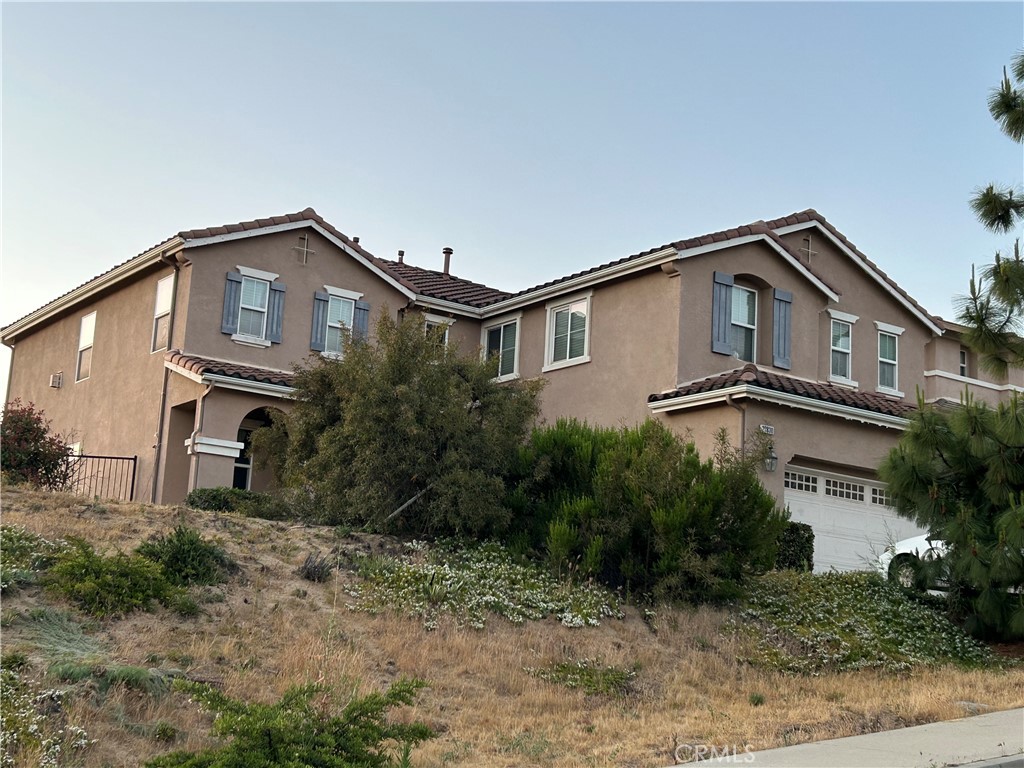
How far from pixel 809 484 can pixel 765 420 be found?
1657mm

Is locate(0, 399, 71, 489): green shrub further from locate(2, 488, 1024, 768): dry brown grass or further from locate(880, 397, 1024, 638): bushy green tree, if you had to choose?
locate(880, 397, 1024, 638): bushy green tree

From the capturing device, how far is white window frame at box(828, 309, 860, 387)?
78.5 ft

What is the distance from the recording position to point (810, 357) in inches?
920

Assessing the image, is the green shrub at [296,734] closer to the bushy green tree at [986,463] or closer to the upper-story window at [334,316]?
the bushy green tree at [986,463]

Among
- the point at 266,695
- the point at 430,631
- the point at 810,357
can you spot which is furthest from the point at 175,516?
the point at 810,357

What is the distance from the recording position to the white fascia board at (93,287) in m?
22.8

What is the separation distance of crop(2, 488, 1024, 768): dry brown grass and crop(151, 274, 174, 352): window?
8.48 meters

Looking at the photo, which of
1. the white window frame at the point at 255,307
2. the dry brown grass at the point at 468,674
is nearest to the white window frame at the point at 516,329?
the white window frame at the point at 255,307

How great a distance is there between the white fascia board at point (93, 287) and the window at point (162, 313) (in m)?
0.49

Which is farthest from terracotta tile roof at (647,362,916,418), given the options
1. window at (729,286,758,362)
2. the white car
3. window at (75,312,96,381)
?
window at (75,312,96,381)

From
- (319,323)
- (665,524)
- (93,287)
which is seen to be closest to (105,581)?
(665,524)

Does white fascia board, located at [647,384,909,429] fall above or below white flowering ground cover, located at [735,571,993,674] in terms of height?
above

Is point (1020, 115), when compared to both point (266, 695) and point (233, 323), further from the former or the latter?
point (233, 323)

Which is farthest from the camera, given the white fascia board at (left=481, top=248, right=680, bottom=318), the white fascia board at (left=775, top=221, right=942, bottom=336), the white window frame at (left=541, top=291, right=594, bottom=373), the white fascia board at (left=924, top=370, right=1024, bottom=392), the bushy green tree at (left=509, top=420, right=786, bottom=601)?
the white fascia board at (left=924, top=370, right=1024, bottom=392)
